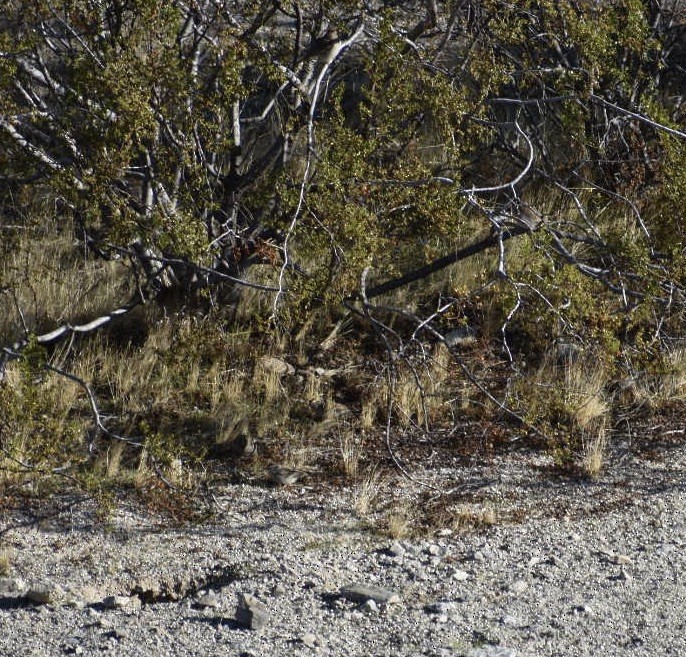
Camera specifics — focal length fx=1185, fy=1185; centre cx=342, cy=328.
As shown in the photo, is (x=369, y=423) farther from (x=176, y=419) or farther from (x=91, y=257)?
(x=91, y=257)

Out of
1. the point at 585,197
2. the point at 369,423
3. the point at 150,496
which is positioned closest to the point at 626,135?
the point at 585,197

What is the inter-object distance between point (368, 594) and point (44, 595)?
1412 mm

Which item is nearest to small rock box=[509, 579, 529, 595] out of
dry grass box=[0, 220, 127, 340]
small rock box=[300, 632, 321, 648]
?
small rock box=[300, 632, 321, 648]

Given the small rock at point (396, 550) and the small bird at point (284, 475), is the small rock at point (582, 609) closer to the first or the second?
the small rock at point (396, 550)

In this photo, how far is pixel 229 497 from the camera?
21.5 feet

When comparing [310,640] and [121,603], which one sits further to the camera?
[121,603]

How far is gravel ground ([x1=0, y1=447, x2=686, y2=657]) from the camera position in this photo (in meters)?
4.80

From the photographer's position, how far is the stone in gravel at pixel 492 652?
184 inches

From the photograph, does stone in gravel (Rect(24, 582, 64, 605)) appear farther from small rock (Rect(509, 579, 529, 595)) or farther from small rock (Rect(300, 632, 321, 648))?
small rock (Rect(509, 579, 529, 595))

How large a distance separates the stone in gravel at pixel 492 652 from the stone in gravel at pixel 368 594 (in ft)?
1.84

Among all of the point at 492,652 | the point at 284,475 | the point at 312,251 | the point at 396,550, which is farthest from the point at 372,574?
the point at 312,251

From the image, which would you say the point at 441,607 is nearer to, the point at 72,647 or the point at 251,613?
the point at 251,613

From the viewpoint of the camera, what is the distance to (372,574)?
551 cm

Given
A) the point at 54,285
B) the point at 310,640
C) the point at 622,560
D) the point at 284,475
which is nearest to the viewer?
the point at 310,640
